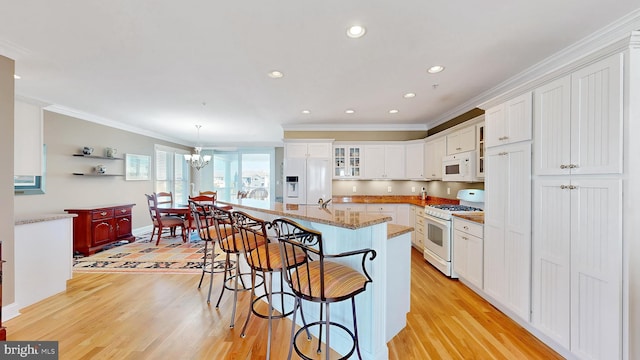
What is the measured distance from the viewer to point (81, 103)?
4160mm

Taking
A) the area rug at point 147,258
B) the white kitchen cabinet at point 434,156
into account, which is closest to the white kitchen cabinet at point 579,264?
the white kitchen cabinet at point 434,156

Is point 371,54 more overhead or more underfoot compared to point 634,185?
more overhead

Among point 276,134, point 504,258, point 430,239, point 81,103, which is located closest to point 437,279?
point 430,239

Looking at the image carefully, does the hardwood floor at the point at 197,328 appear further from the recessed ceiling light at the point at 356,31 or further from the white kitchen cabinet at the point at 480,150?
the recessed ceiling light at the point at 356,31

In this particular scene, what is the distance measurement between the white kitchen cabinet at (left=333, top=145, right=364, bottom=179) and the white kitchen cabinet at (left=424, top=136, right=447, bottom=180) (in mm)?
1327

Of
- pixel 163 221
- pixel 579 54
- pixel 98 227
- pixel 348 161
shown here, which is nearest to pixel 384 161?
pixel 348 161

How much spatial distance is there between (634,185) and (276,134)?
21.3 ft

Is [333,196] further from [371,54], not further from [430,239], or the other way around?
[371,54]

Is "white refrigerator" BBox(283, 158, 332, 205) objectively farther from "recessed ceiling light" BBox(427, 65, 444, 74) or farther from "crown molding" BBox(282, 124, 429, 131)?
"recessed ceiling light" BBox(427, 65, 444, 74)

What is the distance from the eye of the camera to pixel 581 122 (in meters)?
1.77

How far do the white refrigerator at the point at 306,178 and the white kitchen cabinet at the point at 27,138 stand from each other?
350 centimetres

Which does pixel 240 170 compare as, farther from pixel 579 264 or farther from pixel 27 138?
pixel 579 264

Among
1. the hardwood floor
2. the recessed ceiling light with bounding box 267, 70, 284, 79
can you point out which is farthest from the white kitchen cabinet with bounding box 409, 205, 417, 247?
the recessed ceiling light with bounding box 267, 70, 284, 79

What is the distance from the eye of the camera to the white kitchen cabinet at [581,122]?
1585 millimetres
